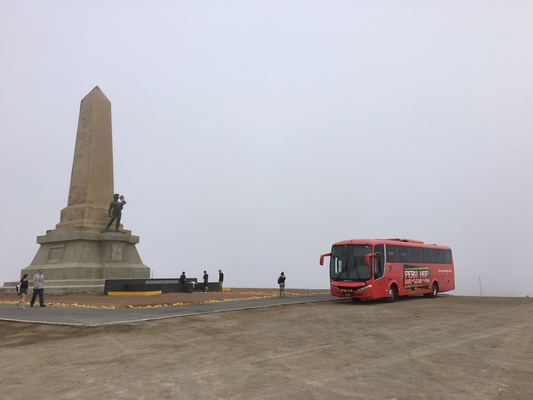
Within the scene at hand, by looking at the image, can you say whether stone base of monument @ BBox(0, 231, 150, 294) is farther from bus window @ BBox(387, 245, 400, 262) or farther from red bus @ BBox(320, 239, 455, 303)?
bus window @ BBox(387, 245, 400, 262)

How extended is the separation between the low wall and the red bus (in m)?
11.7

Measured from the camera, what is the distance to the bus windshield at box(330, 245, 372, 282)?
64.8 ft

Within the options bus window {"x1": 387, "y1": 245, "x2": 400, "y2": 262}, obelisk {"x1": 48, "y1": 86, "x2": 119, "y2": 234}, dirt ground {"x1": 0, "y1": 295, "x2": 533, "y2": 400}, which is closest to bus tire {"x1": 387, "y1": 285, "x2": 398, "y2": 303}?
bus window {"x1": 387, "y1": 245, "x2": 400, "y2": 262}

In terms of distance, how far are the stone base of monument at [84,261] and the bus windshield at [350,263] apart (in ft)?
48.3

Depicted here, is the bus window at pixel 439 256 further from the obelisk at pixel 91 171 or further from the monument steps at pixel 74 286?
the obelisk at pixel 91 171

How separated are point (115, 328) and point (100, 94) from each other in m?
23.5

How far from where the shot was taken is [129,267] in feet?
91.8

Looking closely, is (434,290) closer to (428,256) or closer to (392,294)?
(428,256)

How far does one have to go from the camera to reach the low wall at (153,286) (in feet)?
79.9

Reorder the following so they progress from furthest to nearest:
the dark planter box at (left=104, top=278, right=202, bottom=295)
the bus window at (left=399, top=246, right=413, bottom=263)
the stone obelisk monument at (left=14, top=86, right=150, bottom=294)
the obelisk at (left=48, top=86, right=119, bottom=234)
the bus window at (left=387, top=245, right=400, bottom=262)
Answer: the obelisk at (left=48, top=86, right=119, bottom=234) → the stone obelisk monument at (left=14, top=86, right=150, bottom=294) → the dark planter box at (left=104, top=278, right=202, bottom=295) → the bus window at (left=399, top=246, right=413, bottom=263) → the bus window at (left=387, top=245, right=400, bottom=262)

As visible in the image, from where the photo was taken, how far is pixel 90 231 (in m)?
27.0

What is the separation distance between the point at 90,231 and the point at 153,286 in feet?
19.2

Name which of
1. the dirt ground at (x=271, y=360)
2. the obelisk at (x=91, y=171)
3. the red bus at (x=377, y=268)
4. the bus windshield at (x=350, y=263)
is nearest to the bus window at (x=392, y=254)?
the red bus at (x=377, y=268)

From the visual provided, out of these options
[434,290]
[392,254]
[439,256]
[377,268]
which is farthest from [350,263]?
[439,256]
